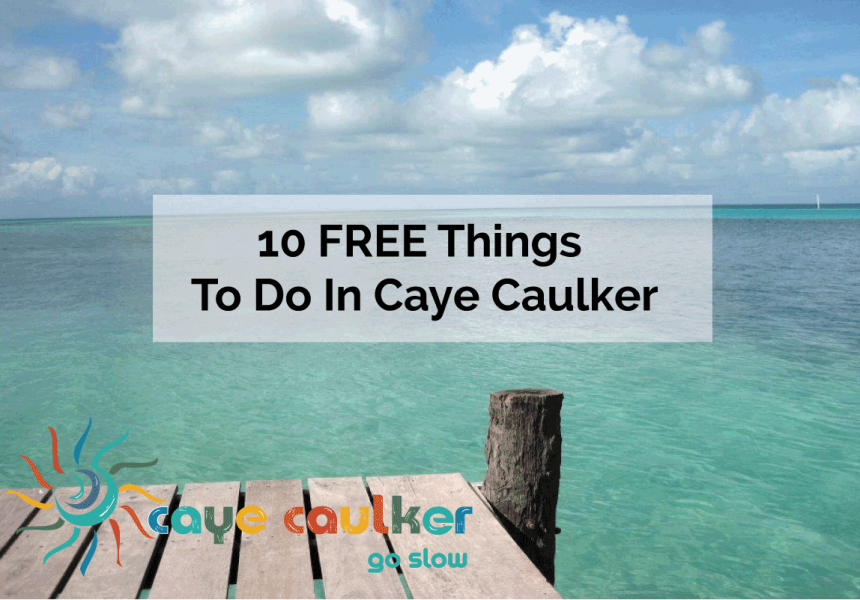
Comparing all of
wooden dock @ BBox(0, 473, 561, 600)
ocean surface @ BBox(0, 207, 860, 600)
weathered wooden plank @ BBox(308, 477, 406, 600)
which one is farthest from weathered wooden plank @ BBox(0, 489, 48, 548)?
ocean surface @ BBox(0, 207, 860, 600)

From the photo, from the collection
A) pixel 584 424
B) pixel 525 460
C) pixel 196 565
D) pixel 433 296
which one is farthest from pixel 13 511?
pixel 433 296

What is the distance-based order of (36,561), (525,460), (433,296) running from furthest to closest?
(433,296) < (525,460) < (36,561)

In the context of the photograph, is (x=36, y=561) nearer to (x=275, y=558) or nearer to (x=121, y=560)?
(x=121, y=560)

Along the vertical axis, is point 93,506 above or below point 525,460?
below

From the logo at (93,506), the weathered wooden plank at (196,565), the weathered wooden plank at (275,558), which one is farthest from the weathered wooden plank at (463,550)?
the logo at (93,506)

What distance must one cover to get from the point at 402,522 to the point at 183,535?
98 cm

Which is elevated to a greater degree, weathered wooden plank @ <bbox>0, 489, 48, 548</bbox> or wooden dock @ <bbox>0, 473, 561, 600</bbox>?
weathered wooden plank @ <bbox>0, 489, 48, 548</bbox>

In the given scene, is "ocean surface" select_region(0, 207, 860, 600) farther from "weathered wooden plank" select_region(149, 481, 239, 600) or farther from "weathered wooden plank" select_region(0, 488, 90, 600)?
"weathered wooden plank" select_region(0, 488, 90, 600)

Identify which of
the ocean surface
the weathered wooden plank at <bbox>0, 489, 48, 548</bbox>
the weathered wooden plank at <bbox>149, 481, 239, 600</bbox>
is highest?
the weathered wooden plank at <bbox>0, 489, 48, 548</bbox>

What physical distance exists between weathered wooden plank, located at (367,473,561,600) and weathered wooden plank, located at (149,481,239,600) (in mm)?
712

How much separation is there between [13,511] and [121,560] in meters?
0.78

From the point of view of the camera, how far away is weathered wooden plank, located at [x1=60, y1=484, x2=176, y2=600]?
102 inches

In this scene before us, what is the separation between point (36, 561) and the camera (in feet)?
9.09

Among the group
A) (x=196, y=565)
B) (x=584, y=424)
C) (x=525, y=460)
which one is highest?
(x=525, y=460)
